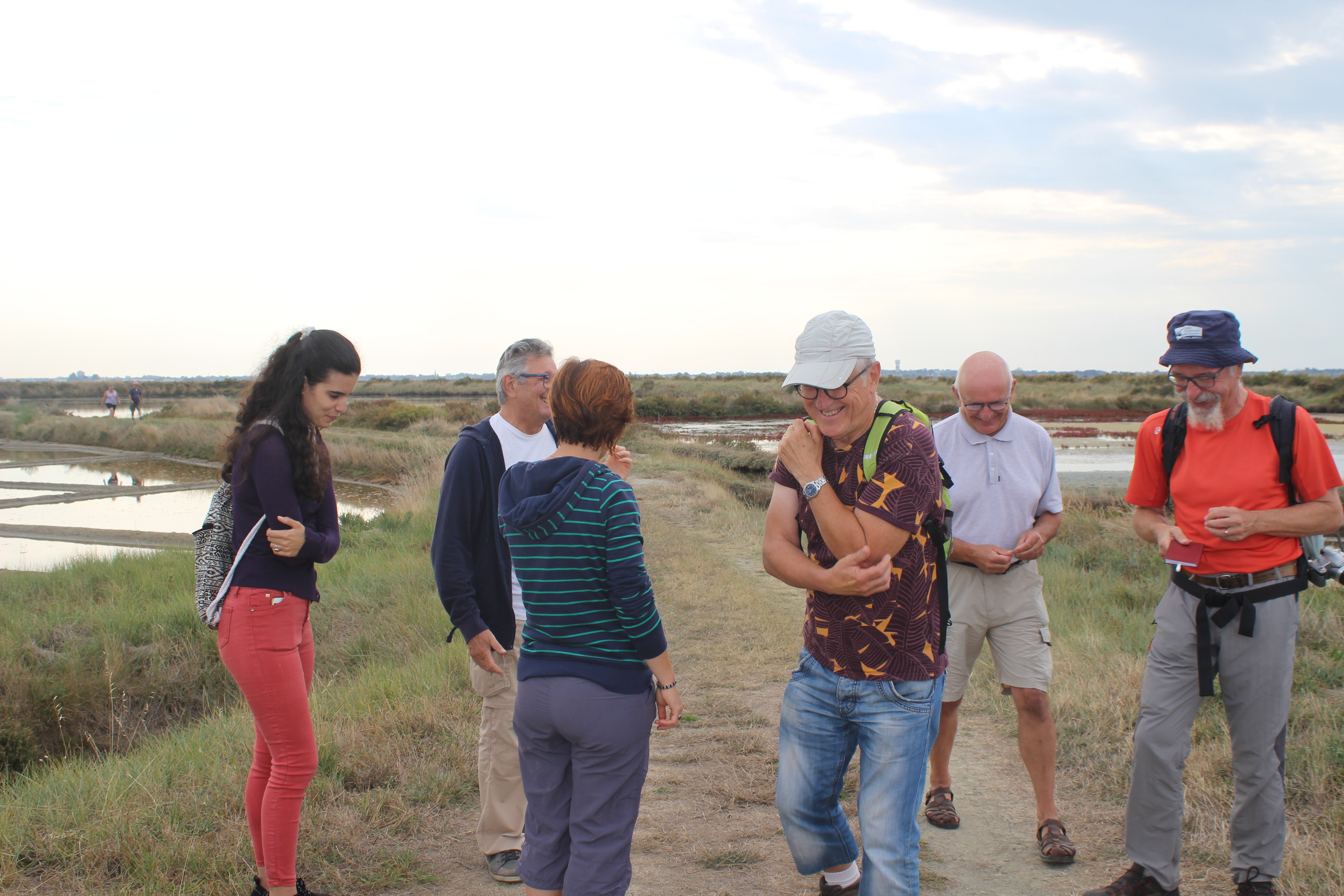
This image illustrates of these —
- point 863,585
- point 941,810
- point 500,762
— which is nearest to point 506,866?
point 500,762

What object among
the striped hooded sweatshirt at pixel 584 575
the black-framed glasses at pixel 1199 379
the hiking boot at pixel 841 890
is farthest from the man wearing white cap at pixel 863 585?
the black-framed glasses at pixel 1199 379

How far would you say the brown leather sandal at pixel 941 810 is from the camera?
386 centimetres

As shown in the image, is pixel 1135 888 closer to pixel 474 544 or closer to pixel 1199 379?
pixel 1199 379

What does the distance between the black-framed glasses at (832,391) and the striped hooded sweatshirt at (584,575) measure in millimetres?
589

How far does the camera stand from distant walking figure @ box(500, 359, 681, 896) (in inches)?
93.4

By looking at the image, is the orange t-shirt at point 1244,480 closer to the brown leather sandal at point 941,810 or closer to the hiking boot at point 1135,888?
the hiking boot at point 1135,888

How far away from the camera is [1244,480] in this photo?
3150 millimetres

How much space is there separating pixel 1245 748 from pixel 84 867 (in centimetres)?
442

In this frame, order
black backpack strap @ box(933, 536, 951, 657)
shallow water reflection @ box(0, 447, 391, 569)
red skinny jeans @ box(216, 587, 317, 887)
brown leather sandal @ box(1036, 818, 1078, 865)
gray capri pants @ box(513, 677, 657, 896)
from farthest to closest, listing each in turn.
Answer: shallow water reflection @ box(0, 447, 391, 569) → brown leather sandal @ box(1036, 818, 1078, 865) → red skinny jeans @ box(216, 587, 317, 887) → black backpack strap @ box(933, 536, 951, 657) → gray capri pants @ box(513, 677, 657, 896)

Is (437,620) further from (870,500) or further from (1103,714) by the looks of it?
(870,500)

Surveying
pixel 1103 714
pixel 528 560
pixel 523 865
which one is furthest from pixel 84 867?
pixel 1103 714

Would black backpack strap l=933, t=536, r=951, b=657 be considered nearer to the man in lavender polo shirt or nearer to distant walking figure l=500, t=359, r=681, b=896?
distant walking figure l=500, t=359, r=681, b=896

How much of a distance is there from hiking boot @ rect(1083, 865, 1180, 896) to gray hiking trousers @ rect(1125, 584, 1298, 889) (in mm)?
30

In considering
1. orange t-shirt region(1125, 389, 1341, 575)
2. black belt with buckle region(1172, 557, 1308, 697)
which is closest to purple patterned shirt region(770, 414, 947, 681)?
black belt with buckle region(1172, 557, 1308, 697)
